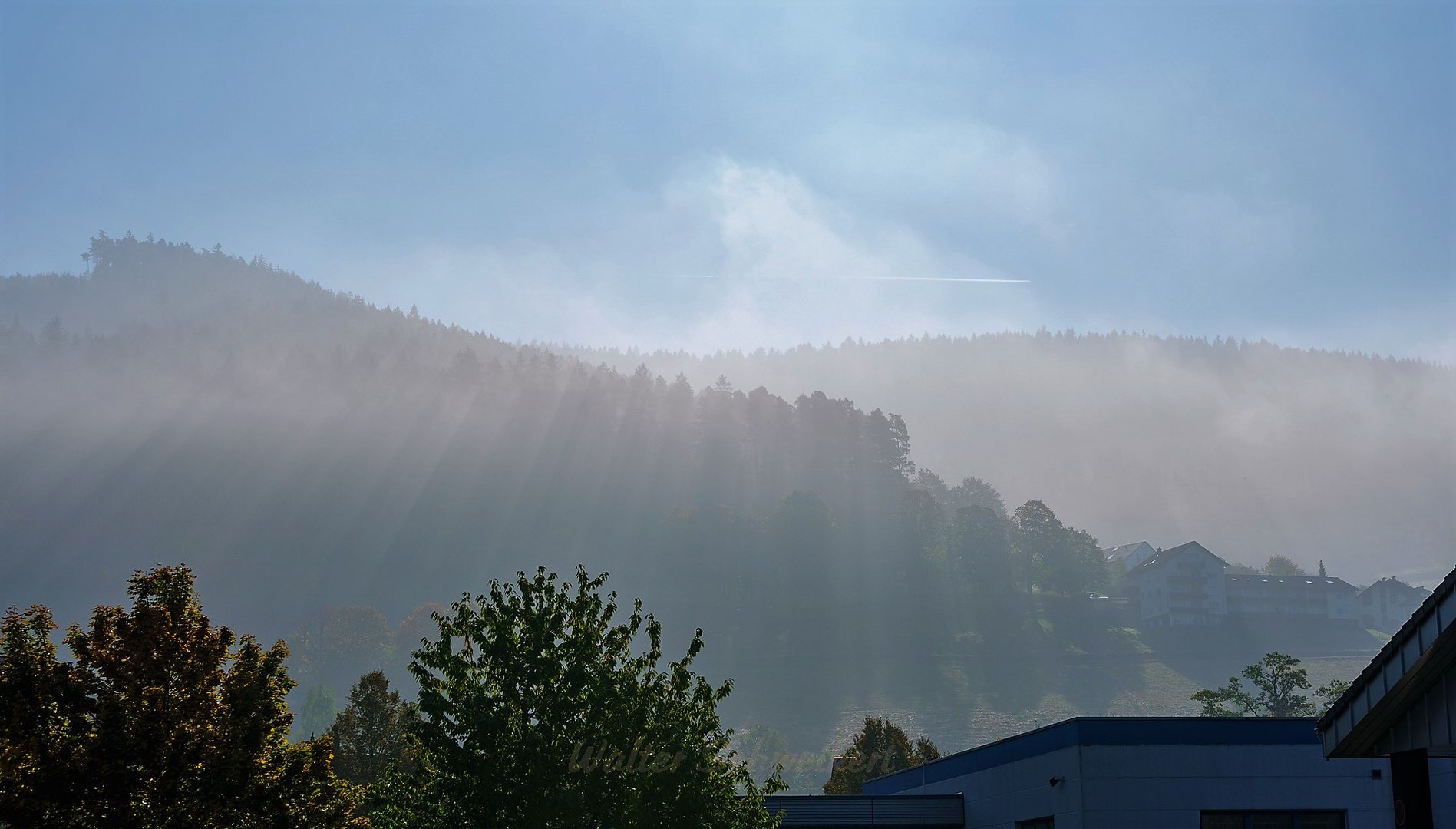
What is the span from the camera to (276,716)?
20594 millimetres

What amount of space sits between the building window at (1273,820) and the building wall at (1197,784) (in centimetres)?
19

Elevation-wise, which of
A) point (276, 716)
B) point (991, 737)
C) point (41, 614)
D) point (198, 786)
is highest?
point (991, 737)

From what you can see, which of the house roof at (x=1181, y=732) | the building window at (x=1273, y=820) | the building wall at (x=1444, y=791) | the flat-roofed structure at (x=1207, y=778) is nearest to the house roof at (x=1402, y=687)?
the house roof at (x=1181, y=732)

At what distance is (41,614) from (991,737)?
162 metres

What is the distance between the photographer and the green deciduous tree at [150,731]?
1802cm

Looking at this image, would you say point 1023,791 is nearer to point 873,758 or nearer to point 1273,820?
point 1273,820

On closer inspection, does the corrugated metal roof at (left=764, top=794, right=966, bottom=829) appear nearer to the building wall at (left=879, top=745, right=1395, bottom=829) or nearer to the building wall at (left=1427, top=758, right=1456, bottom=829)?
the building wall at (left=879, top=745, right=1395, bottom=829)

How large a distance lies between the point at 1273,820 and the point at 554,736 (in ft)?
61.9

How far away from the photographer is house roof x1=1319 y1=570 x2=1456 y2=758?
10508 mm

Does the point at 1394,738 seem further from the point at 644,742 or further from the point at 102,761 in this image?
the point at 102,761

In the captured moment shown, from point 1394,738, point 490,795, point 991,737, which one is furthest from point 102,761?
point 991,737

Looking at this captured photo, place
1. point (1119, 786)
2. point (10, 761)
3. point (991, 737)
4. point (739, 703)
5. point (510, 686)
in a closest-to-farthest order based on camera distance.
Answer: point (10, 761) → point (510, 686) → point (1119, 786) → point (991, 737) → point (739, 703)

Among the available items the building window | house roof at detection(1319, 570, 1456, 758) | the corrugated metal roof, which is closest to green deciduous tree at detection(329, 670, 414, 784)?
the corrugated metal roof

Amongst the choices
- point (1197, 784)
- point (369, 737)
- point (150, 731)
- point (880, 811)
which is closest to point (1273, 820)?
point (1197, 784)
